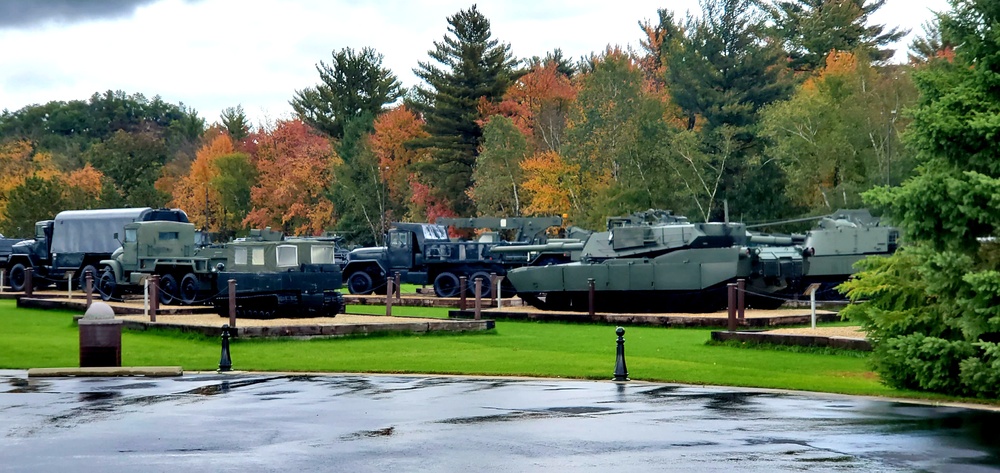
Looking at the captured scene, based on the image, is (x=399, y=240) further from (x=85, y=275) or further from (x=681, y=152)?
(x=681, y=152)

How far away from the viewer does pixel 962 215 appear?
14914 millimetres

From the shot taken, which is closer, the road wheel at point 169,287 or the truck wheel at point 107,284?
the road wheel at point 169,287

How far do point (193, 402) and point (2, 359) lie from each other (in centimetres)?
775

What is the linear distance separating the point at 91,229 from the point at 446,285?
466 inches

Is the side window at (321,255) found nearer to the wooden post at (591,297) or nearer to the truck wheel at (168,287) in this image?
the truck wheel at (168,287)

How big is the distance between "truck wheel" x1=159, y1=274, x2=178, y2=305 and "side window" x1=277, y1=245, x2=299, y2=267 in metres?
5.52

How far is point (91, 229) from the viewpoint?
42938mm

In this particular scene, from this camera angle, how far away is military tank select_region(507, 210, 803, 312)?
31.5 meters

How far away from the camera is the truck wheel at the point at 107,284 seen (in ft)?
125

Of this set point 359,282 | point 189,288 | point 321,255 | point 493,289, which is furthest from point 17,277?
point 321,255

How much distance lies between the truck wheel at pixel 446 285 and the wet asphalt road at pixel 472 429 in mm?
23671

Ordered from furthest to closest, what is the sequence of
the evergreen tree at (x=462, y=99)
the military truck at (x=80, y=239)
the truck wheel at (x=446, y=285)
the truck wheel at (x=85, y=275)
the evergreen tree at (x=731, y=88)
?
1. the evergreen tree at (x=462, y=99)
2. the evergreen tree at (x=731, y=88)
3. the military truck at (x=80, y=239)
4. the truck wheel at (x=446, y=285)
5. the truck wheel at (x=85, y=275)

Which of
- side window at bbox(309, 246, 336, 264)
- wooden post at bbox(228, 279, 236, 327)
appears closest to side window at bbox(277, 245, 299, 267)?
side window at bbox(309, 246, 336, 264)

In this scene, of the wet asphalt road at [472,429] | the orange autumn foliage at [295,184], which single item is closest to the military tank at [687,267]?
the wet asphalt road at [472,429]
